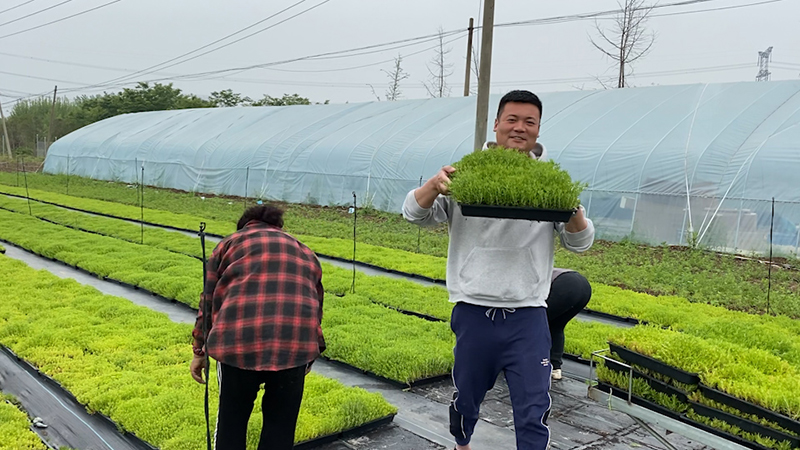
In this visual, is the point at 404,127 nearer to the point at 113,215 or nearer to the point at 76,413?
the point at 113,215

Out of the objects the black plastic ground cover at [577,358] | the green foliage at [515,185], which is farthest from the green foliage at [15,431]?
the black plastic ground cover at [577,358]

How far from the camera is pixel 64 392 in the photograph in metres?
3.83

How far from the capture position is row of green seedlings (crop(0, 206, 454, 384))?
441cm

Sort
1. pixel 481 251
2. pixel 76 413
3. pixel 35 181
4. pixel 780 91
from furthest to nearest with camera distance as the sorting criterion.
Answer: pixel 35 181, pixel 780 91, pixel 76 413, pixel 481 251

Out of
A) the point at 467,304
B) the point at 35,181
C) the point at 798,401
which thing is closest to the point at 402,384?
the point at 467,304

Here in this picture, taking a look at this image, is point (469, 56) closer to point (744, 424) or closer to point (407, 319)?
point (407, 319)

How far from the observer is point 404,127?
17609 millimetres

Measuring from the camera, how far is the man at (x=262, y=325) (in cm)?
228

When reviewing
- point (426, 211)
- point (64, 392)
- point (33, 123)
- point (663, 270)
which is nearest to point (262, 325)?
point (426, 211)

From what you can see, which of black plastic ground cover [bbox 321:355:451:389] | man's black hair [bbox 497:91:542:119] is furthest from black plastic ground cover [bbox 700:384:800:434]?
black plastic ground cover [bbox 321:355:451:389]

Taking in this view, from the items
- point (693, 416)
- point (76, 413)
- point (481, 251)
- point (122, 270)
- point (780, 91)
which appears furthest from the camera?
point (780, 91)

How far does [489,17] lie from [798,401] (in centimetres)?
744

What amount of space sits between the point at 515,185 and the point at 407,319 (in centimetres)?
355

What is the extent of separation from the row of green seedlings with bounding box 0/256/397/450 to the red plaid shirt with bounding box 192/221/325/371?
1.02 metres
